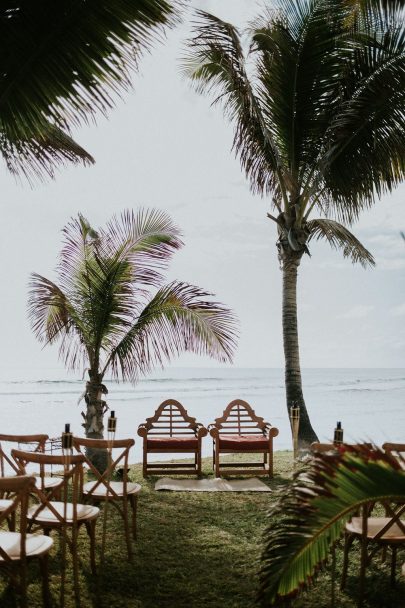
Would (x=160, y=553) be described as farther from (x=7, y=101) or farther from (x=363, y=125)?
(x=363, y=125)

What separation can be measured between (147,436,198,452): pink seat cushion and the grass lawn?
1.48m

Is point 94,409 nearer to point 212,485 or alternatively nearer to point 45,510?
point 212,485

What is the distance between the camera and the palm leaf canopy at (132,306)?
26.1 ft

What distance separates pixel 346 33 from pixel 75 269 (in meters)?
5.08

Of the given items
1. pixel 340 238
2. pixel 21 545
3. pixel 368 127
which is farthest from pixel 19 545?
pixel 340 238

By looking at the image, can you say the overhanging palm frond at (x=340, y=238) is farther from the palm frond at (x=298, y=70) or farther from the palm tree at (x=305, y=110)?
the palm frond at (x=298, y=70)

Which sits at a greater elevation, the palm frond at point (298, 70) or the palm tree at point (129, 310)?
the palm frond at point (298, 70)

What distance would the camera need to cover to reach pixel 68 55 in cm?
312

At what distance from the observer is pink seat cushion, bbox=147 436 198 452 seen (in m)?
7.77

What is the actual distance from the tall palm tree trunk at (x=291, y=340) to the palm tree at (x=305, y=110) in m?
0.02

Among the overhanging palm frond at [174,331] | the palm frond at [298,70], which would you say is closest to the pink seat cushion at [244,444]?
the overhanging palm frond at [174,331]

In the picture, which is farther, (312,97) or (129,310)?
(312,97)

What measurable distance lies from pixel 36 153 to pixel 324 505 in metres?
3.19

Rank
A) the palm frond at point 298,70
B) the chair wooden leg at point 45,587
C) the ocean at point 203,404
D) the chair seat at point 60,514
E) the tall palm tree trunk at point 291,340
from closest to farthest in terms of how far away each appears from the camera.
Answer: the chair wooden leg at point 45,587 < the chair seat at point 60,514 < the palm frond at point 298,70 < the tall palm tree trunk at point 291,340 < the ocean at point 203,404
